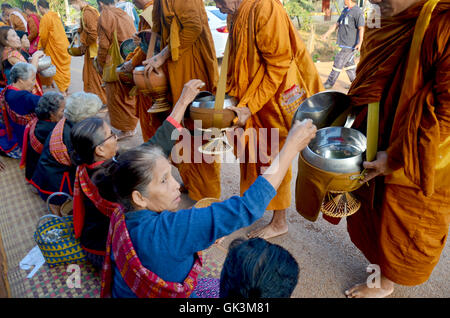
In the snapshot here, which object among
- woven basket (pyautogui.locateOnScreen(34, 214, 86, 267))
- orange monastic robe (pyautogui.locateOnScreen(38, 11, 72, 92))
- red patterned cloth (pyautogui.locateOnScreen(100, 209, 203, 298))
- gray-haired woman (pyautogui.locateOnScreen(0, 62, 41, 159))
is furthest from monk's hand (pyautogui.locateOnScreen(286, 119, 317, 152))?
orange monastic robe (pyautogui.locateOnScreen(38, 11, 72, 92))

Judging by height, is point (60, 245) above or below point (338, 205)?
below

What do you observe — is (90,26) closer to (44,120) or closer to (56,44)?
(56,44)

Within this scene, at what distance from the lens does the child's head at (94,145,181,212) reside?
4.45ft

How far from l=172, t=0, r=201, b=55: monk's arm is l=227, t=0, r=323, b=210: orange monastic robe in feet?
1.21

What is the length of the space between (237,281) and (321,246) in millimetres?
1857

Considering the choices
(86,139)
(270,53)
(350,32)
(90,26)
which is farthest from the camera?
(350,32)

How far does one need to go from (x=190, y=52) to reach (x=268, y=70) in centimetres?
93

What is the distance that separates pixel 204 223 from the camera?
1.25m

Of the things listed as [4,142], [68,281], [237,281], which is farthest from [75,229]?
[4,142]

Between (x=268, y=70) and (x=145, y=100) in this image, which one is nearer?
(x=268, y=70)

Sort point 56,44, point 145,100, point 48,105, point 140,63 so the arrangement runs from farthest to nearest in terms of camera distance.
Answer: point 56,44 < point 145,100 < point 140,63 < point 48,105

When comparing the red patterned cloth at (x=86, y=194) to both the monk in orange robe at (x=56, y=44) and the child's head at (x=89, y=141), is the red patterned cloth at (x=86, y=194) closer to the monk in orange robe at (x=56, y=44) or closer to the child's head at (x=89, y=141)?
the child's head at (x=89, y=141)

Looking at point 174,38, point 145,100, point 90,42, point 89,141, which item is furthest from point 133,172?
point 90,42

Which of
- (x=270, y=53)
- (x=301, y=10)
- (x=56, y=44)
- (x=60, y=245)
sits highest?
(x=270, y=53)
